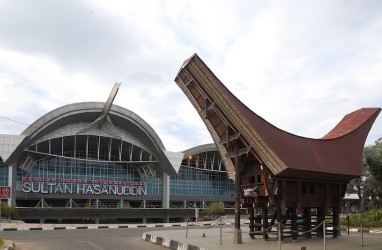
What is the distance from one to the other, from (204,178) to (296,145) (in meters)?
60.2

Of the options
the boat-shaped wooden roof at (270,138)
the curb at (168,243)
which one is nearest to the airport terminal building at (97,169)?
the curb at (168,243)

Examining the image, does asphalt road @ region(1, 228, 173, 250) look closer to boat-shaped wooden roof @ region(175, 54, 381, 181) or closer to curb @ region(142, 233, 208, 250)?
curb @ region(142, 233, 208, 250)

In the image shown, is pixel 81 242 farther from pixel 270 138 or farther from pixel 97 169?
pixel 97 169

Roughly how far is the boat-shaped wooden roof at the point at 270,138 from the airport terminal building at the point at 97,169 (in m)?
35.0

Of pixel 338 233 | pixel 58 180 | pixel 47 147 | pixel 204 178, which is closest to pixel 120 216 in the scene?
pixel 58 180

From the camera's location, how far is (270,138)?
16.7 metres

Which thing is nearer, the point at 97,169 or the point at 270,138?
the point at 270,138

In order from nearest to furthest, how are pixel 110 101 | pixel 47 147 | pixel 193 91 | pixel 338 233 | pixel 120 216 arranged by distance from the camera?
pixel 193 91
pixel 338 233
pixel 110 101
pixel 120 216
pixel 47 147

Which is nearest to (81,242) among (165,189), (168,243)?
(168,243)

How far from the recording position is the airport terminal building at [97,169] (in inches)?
2152

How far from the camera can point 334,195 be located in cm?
1959

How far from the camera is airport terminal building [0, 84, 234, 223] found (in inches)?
2152

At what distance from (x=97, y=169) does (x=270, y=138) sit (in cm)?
5267

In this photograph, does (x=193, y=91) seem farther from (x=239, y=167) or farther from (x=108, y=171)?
(x=108, y=171)
